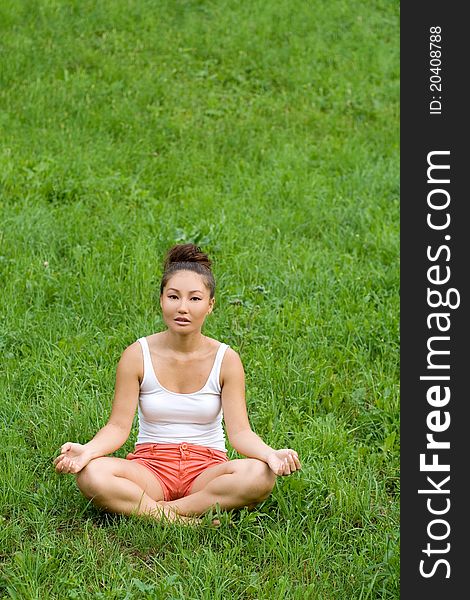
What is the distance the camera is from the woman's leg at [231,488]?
13.9 feet

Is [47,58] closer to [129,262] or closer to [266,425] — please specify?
[129,262]

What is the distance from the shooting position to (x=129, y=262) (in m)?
6.70

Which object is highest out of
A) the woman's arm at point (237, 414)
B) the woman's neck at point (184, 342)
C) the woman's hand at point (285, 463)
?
the woman's neck at point (184, 342)

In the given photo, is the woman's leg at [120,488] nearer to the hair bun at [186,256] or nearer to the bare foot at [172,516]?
the bare foot at [172,516]

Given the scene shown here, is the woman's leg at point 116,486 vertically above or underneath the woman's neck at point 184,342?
underneath

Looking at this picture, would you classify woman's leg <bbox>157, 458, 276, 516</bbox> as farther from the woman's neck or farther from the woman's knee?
→ the woman's neck

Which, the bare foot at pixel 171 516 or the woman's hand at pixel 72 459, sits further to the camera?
the bare foot at pixel 171 516

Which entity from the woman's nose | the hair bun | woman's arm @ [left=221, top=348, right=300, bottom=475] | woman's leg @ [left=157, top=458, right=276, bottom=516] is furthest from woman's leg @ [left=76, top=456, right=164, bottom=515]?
the hair bun

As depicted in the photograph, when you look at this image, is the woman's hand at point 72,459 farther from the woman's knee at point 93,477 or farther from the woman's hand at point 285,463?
the woman's hand at point 285,463

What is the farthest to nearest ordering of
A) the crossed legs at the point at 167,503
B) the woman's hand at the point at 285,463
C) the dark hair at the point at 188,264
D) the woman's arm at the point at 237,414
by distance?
the dark hair at the point at 188,264 → the woman's arm at the point at 237,414 → the crossed legs at the point at 167,503 → the woman's hand at the point at 285,463

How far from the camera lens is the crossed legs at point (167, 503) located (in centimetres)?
419

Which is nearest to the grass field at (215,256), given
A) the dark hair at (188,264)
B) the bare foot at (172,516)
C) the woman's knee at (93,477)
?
the bare foot at (172,516)

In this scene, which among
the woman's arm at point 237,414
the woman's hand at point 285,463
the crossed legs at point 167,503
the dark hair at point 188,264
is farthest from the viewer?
the dark hair at point 188,264

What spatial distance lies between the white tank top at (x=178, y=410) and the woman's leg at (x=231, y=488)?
24 centimetres
